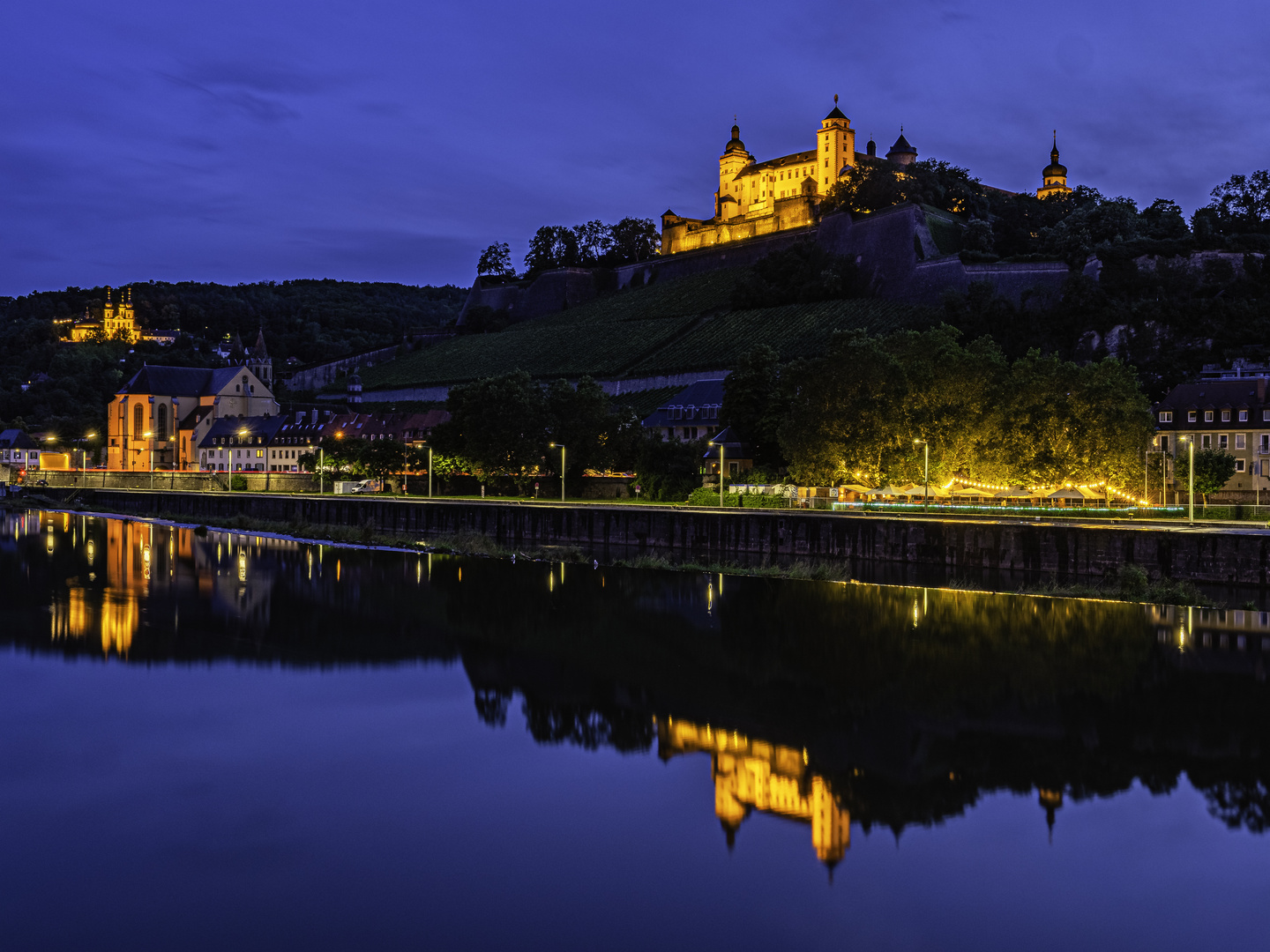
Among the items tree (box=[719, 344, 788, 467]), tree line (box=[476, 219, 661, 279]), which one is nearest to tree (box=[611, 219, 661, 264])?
tree line (box=[476, 219, 661, 279])

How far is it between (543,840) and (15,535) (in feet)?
161

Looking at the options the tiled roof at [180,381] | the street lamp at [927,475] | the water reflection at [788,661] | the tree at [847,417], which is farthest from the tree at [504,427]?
the tiled roof at [180,381]

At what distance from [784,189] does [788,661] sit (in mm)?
124644

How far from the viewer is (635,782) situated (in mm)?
15805

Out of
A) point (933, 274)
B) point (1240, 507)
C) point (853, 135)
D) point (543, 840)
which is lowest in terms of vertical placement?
point (543, 840)

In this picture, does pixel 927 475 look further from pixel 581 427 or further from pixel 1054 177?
pixel 1054 177

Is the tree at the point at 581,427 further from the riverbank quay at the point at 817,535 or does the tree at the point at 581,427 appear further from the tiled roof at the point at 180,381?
the tiled roof at the point at 180,381

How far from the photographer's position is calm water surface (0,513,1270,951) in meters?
11.8

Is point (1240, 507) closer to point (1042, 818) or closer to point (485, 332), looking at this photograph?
point (1042, 818)

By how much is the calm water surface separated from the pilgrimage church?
103646mm

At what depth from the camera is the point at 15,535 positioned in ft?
179

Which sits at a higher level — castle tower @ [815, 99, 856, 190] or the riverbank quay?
castle tower @ [815, 99, 856, 190]

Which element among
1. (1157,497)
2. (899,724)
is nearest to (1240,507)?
(1157,497)

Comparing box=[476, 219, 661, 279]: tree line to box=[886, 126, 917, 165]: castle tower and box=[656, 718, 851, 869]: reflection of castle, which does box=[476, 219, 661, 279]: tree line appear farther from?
box=[656, 718, 851, 869]: reflection of castle
